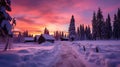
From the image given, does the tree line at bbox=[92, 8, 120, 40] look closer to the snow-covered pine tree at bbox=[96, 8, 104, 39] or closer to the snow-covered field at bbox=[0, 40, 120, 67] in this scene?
the snow-covered pine tree at bbox=[96, 8, 104, 39]

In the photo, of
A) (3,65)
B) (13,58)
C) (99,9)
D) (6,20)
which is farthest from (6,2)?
(99,9)

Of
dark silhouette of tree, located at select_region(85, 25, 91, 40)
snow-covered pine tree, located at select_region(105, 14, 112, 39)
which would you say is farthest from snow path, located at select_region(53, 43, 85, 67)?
dark silhouette of tree, located at select_region(85, 25, 91, 40)

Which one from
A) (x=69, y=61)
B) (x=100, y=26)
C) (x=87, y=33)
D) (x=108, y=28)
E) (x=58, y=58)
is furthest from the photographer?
(x=87, y=33)

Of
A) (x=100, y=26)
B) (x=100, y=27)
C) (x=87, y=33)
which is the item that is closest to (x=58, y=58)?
(x=100, y=27)

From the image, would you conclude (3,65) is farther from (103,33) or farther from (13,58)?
(103,33)

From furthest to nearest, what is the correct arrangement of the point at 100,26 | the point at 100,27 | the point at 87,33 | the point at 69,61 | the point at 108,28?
the point at 87,33
the point at 108,28
the point at 100,26
the point at 100,27
the point at 69,61

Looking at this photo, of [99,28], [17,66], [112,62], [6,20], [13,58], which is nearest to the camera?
[17,66]

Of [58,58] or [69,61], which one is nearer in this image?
[69,61]

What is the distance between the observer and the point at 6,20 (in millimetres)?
19672

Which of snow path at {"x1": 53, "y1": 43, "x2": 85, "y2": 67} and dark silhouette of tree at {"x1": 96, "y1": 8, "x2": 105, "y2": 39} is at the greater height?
dark silhouette of tree at {"x1": 96, "y1": 8, "x2": 105, "y2": 39}

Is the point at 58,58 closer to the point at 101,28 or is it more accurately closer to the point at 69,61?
the point at 69,61

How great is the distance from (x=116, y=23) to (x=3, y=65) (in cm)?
7332

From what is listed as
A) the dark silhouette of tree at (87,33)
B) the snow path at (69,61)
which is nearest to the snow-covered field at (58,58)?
the snow path at (69,61)

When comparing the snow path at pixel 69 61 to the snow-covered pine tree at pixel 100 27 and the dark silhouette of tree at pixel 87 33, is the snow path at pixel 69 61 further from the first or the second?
the dark silhouette of tree at pixel 87 33
